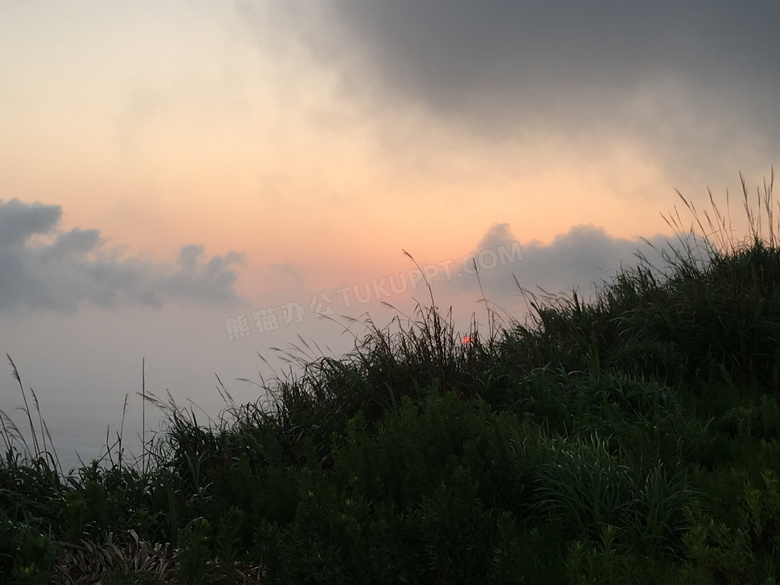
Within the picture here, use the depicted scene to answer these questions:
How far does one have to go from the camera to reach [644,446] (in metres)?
4.65

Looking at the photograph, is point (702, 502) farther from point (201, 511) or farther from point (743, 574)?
point (201, 511)

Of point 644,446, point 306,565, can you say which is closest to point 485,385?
point 644,446

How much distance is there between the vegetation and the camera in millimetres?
3096

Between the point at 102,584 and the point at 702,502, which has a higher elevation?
the point at 102,584

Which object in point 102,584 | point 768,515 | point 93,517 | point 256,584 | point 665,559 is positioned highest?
point 93,517

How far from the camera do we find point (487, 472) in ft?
13.7

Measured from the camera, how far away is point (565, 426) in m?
5.60

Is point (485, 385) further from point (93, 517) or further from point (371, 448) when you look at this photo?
point (93, 517)

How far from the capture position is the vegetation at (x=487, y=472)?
10.2 feet

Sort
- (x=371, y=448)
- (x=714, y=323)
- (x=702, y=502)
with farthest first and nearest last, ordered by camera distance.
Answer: (x=714, y=323)
(x=371, y=448)
(x=702, y=502)

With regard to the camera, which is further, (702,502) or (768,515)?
(702,502)

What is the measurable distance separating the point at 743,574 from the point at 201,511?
3491 millimetres

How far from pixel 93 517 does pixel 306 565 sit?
1.58m

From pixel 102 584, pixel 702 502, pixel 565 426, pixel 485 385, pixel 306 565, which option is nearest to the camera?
pixel 306 565
